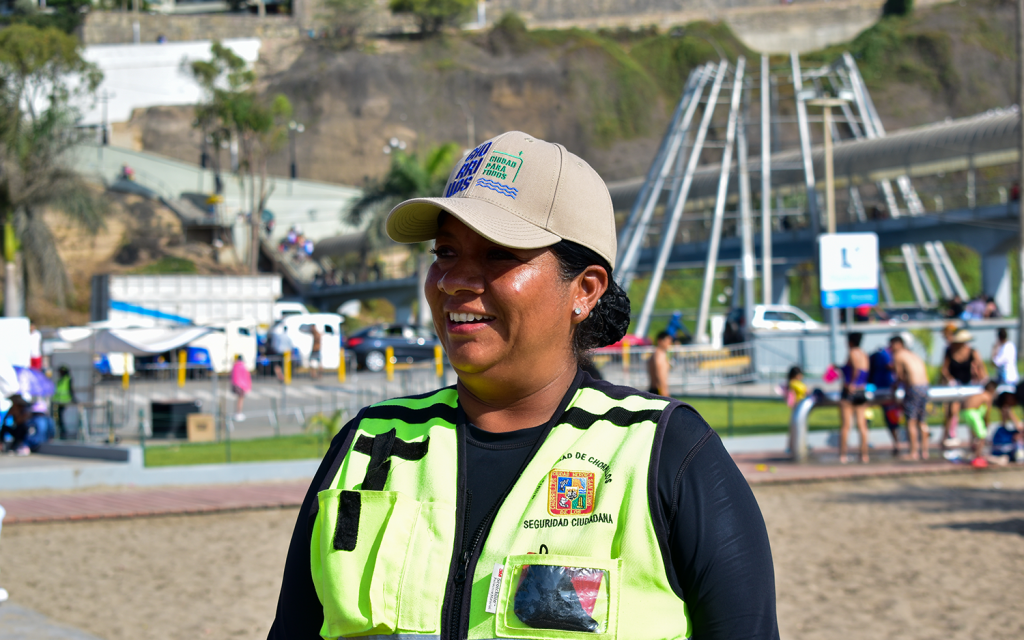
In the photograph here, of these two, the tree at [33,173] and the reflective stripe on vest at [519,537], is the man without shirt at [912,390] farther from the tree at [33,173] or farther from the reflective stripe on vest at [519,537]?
the tree at [33,173]

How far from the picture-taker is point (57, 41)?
46969 mm

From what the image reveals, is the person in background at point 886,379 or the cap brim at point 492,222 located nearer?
the cap brim at point 492,222

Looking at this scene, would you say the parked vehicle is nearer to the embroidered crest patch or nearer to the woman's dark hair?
the woman's dark hair

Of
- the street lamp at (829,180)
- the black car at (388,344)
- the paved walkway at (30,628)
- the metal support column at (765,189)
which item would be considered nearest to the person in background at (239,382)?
the black car at (388,344)

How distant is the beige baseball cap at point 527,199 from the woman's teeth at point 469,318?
0.16m

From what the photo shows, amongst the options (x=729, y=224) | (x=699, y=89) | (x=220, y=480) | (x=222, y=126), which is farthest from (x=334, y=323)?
(x=222, y=126)

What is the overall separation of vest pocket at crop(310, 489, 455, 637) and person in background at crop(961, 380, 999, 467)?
1249cm

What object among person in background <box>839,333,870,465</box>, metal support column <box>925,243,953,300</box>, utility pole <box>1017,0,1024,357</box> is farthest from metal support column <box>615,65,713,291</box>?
person in background <box>839,333,870,465</box>

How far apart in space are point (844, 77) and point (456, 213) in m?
40.5

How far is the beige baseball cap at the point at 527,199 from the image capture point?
1.87m

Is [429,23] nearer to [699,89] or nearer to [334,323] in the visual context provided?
[699,89]

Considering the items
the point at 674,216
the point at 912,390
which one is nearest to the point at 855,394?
the point at 912,390

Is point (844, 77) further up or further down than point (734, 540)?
further up

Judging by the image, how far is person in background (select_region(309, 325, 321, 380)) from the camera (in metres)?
18.9
